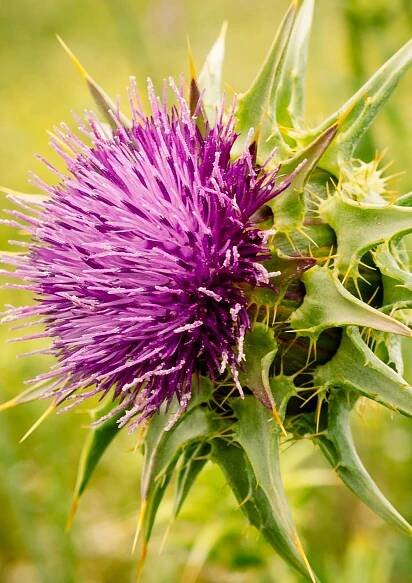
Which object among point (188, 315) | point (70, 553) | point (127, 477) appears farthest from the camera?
point (127, 477)

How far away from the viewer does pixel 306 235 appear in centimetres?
197

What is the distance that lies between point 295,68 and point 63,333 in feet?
3.14

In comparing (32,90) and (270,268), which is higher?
(32,90)

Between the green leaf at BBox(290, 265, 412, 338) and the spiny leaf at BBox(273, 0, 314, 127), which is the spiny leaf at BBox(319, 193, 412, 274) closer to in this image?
the green leaf at BBox(290, 265, 412, 338)

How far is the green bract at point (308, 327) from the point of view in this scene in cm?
189

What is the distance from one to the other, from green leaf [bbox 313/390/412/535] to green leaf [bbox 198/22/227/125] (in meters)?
0.80

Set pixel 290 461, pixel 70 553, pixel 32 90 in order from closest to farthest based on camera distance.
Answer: pixel 290 461, pixel 70 553, pixel 32 90

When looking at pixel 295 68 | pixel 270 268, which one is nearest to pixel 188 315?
pixel 270 268

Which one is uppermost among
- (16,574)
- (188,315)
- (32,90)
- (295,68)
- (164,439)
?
(32,90)

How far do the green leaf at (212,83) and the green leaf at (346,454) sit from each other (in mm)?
802

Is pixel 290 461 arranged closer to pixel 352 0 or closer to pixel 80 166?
pixel 80 166

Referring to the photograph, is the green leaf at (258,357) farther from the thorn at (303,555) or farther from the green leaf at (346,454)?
the thorn at (303,555)

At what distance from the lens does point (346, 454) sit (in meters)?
1.97

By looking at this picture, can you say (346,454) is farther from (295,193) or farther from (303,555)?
(295,193)
